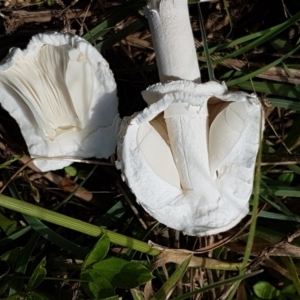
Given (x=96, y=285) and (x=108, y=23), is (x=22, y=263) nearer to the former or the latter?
(x=96, y=285)

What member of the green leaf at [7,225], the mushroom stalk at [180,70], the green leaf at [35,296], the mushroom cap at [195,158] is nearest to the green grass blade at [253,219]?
the mushroom cap at [195,158]

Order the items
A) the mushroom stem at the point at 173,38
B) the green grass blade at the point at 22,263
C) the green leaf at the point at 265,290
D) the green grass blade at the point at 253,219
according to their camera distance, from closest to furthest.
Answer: the mushroom stem at the point at 173,38 → the green grass blade at the point at 253,219 → the green grass blade at the point at 22,263 → the green leaf at the point at 265,290

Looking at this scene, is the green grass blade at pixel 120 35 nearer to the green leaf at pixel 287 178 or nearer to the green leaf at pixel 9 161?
the green leaf at pixel 9 161

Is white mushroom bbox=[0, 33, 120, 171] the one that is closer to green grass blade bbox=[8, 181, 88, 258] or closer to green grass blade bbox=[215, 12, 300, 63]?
green grass blade bbox=[8, 181, 88, 258]

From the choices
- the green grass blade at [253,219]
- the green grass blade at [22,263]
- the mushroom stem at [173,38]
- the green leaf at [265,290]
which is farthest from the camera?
the green leaf at [265,290]

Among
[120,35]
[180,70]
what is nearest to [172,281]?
[180,70]

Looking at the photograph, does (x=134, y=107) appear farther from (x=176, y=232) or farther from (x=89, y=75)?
(x=176, y=232)
